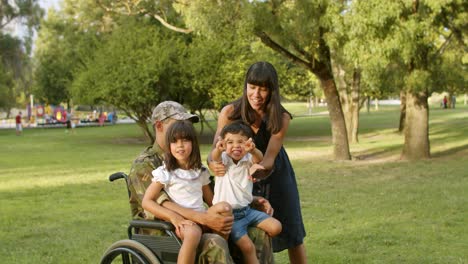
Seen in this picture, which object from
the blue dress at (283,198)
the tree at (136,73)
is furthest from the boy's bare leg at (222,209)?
the tree at (136,73)

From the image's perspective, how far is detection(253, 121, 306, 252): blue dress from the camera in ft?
15.4

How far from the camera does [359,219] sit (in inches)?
359

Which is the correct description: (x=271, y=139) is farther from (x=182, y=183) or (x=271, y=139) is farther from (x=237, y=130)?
(x=182, y=183)

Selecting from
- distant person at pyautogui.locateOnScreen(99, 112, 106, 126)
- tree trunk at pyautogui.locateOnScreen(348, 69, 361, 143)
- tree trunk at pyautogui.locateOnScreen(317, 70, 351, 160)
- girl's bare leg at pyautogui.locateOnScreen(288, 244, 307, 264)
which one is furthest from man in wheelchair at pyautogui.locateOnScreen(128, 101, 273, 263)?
distant person at pyautogui.locateOnScreen(99, 112, 106, 126)

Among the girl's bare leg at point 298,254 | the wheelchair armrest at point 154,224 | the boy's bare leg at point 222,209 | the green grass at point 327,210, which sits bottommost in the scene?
the green grass at point 327,210

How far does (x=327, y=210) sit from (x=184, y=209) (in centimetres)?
632

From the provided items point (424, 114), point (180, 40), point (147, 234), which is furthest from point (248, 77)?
point (180, 40)

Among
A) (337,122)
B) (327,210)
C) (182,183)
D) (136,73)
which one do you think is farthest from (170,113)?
(136,73)

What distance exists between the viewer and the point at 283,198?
15.5 feet

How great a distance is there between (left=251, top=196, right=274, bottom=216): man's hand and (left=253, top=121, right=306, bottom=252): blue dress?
0.35 m

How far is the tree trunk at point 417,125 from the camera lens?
1770 centimetres

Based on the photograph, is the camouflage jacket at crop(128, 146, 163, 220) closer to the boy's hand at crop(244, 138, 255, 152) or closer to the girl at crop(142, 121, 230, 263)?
the girl at crop(142, 121, 230, 263)

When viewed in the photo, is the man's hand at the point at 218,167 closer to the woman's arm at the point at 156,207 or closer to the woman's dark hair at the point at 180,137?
the woman's dark hair at the point at 180,137

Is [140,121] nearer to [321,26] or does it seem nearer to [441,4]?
[321,26]
